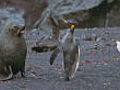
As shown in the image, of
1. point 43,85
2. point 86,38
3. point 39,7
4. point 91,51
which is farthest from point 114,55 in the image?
point 39,7

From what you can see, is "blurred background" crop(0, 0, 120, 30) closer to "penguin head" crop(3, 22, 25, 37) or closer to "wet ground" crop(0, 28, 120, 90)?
"wet ground" crop(0, 28, 120, 90)

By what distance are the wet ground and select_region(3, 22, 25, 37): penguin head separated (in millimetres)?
523

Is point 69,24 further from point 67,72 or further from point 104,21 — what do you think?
point 104,21

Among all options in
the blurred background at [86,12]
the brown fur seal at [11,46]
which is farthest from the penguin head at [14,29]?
the blurred background at [86,12]

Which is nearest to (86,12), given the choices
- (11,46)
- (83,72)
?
(83,72)

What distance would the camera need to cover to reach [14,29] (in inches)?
212

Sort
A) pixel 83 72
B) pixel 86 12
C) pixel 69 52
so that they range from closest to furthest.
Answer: pixel 69 52
pixel 83 72
pixel 86 12

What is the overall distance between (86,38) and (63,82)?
5.47 metres

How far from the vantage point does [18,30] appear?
5371 mm

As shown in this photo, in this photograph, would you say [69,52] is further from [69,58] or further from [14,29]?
[14,29]

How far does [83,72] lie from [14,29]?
1238mm

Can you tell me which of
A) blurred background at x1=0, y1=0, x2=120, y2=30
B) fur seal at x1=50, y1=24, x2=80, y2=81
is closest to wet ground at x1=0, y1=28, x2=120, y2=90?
fur seal at x1=50, y1=24, x2=80, y2=81

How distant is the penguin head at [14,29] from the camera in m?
5.36

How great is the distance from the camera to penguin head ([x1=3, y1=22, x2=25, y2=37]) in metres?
5.36
